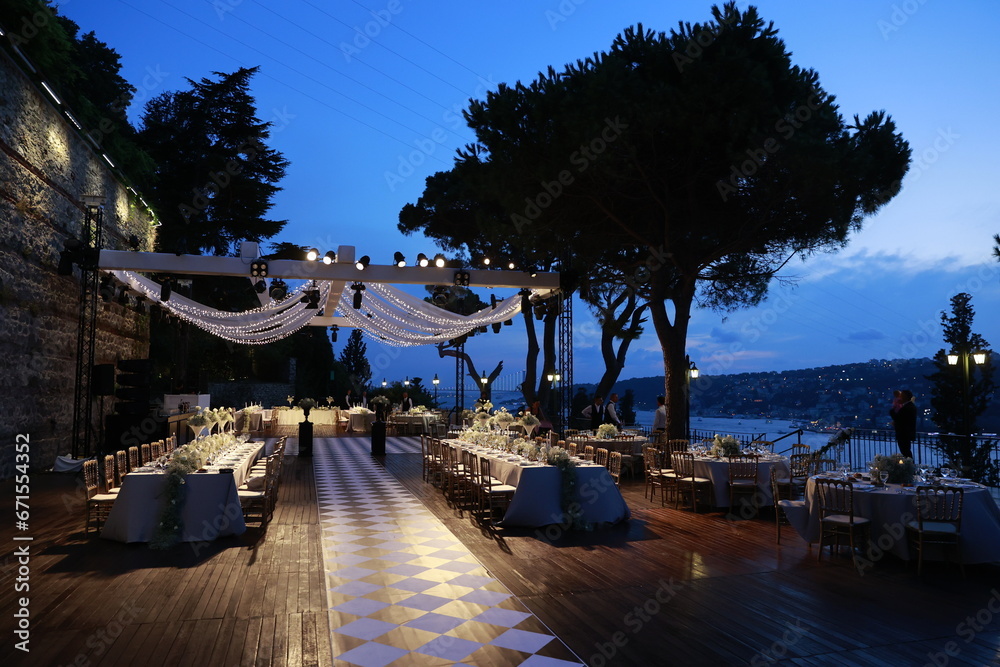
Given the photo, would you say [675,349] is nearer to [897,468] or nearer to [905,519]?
[897,468]

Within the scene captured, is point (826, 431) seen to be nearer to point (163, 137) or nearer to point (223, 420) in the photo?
point (223, 420)

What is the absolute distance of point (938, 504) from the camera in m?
5.28

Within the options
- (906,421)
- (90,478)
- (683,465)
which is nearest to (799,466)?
(683,465)

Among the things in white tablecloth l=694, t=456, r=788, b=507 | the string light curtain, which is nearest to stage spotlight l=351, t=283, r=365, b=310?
the string light curtain

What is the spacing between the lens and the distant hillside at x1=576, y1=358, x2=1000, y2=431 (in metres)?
14.2

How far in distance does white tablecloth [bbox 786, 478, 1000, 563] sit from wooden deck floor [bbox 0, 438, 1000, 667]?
0.18 m

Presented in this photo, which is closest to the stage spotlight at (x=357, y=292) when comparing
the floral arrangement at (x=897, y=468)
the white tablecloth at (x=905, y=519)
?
the white tablecloth at (x=905, y=519)

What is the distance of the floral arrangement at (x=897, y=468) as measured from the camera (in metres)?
5.71

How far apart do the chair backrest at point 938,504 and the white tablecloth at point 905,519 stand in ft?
0.21

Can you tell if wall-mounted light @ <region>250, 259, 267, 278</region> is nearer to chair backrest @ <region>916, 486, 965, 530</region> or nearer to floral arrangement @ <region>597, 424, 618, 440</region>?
floral arrangement @ <region>597, 424, 618, 440</region>

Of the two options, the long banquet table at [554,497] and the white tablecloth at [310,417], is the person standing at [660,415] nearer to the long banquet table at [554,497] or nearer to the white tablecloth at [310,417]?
the long banquet table at [554,497]

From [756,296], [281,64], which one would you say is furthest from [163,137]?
[756,296]

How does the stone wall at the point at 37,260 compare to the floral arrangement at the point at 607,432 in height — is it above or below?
above

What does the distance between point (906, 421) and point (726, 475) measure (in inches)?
120
